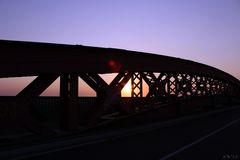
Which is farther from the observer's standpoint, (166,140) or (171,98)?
(171,98)

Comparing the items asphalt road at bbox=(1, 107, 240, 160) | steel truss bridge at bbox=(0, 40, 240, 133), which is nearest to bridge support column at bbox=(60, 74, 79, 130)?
steel truss bridge at bbox=(0, 40, 240, 133)

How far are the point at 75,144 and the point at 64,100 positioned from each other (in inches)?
159

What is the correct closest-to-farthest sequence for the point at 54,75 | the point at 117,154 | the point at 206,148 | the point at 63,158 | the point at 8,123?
the point at 63,158 < the point at 117,154 < the point at 206,148 < the point at 8,123 < the point at 54,75

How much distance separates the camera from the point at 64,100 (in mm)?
16094

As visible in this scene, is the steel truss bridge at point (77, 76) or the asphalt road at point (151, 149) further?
the steel truss bridge at point (77, 76)

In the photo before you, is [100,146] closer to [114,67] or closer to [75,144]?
[75,144]

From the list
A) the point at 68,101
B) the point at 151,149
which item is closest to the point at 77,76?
the point at 68,101

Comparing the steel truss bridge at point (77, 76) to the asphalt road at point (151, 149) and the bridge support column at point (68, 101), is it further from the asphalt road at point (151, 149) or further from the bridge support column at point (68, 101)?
the asphalt road at point (151, 149)

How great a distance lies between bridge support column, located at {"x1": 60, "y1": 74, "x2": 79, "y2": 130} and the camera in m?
15.9

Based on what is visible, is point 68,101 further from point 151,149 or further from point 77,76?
point 151,149

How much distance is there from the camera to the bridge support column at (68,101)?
15.9m

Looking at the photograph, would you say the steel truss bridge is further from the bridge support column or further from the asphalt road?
the asphalt road

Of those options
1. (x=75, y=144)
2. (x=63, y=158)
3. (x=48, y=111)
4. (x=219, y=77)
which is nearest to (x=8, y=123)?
(x=75, y=144)

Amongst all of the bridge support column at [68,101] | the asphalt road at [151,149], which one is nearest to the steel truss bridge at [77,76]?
the bridge support column at [68,101]
